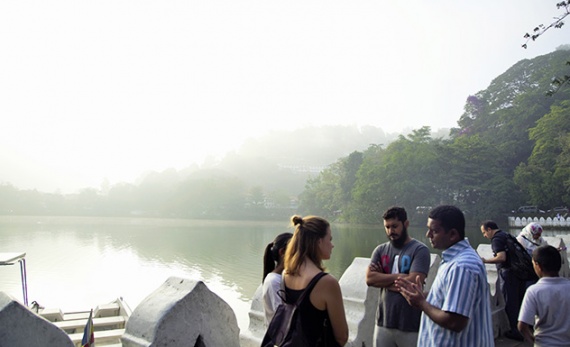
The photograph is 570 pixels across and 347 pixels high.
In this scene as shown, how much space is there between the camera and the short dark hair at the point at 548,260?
99.2 inches

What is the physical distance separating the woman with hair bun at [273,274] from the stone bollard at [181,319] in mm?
219

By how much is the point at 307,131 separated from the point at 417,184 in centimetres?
10986

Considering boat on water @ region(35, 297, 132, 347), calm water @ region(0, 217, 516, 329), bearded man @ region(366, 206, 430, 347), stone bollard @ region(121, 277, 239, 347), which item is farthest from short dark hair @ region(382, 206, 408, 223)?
calm water @ region(0, 217, 516, 329)

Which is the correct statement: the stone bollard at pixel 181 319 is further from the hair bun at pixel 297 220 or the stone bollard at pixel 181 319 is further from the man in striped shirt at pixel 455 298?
the man in striped shirt at pixel 455 298

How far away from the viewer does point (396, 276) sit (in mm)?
2617

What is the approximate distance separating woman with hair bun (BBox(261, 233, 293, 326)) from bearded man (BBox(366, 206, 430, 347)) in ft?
1.96

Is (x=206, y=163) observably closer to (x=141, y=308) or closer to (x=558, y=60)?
(x=558, y=60)

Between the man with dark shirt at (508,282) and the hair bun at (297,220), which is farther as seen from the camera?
the man with dark shirt at (508,282)

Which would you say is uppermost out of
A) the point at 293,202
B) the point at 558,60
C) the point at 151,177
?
the point at 558,60

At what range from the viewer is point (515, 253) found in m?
4.08

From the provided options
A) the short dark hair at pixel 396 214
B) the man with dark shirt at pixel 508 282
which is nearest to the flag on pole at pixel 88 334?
the short dark hair at pixel 396 214

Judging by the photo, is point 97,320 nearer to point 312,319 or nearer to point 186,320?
point 186,320

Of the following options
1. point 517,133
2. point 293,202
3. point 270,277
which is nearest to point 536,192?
point 517,133

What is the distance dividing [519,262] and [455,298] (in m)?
2.63
